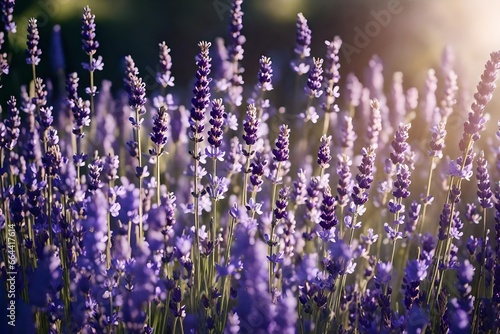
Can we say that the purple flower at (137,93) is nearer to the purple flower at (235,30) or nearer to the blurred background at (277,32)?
the purple flower at (235,30)

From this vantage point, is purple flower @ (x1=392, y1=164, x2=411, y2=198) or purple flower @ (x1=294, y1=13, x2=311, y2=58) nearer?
purple flower @ (x1=392, y1=164, x2=411, y2=198)

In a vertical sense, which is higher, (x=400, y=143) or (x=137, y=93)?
(x=137, y=93)

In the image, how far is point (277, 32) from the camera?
23.5 ft

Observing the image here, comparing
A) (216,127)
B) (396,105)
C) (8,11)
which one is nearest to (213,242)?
(216,127)

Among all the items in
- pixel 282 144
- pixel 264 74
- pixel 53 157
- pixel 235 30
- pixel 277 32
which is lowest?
pixel 53 157

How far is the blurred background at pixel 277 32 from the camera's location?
634 centimetres

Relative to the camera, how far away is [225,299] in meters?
2.82

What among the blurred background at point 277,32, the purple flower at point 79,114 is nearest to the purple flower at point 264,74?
the purple flower at point 79,114

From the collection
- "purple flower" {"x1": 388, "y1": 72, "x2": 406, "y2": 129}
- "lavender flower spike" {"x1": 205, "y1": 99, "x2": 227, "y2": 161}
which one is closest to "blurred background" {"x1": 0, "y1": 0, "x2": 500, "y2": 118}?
"purple flower" {"x1": 388, "y1": 72, "x2": 406, "y2": 129}

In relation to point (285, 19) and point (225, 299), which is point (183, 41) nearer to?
point (285, 19)

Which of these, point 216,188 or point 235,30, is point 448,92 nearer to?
point 235,30

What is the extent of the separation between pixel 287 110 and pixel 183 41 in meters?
1.71

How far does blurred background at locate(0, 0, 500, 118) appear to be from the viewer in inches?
250

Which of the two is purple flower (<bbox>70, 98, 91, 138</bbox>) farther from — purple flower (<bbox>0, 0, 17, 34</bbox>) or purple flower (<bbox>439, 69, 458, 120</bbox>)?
purple flower (<bbox>439, 69, 458, 120</bbox>)
